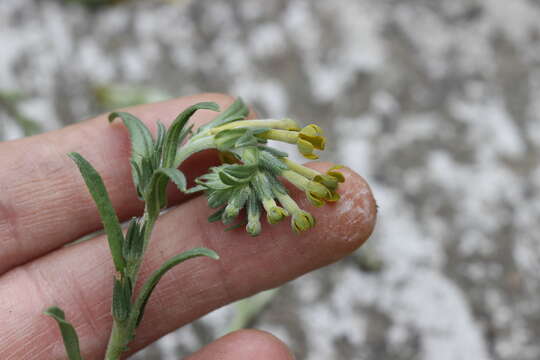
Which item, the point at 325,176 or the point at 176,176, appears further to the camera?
the point at 325,176

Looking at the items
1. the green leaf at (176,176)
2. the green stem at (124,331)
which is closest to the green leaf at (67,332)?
the green stem at (124,331)

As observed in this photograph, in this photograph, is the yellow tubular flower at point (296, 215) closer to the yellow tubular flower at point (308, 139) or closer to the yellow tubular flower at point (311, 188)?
the yellow tubular flower at point (311, 188)

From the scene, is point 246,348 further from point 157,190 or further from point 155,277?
point 157,190

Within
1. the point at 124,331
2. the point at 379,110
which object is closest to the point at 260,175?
the point at 124,331

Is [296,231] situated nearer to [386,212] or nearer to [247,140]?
[247,140]

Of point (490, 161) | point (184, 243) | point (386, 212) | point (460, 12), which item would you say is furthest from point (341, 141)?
point (184, 243)

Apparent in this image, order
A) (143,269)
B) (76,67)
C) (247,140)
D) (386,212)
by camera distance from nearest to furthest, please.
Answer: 1. (247,140)
2. (143,269)
3. (386,212)
4. (76,67)
